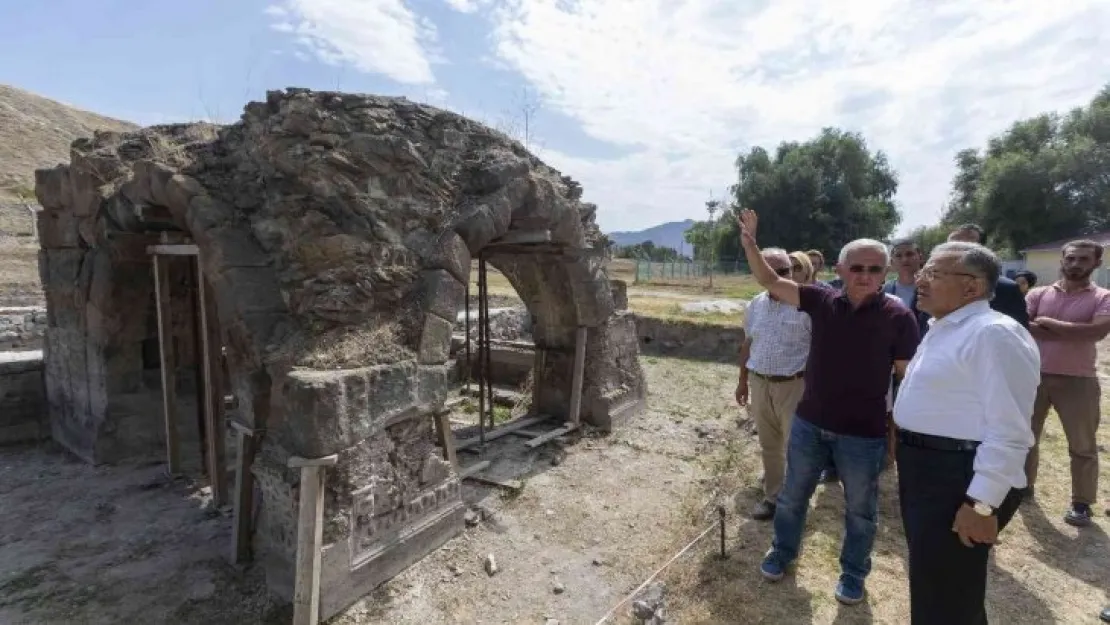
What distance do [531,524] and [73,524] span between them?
3.50m

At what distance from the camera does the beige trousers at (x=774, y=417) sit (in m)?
4.12

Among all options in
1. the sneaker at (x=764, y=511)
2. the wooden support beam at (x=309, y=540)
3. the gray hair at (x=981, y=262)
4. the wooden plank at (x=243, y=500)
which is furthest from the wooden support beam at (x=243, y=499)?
the gray hair at (x=981, y=262)

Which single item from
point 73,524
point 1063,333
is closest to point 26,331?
point 73,524

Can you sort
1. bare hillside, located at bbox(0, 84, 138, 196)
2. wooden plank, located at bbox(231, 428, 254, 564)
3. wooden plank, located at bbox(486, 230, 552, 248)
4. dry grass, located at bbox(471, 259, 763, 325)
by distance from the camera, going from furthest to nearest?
1. bare hillside, located at bbox(0, 84, 138, 196)
2. dry grass, located at bbox(471, 259, 763, 325)
3. wooden plank, located at bbox(486, 230, 552, 248)
4. wooden plank, located at bbox(231, 428, 254, 564)

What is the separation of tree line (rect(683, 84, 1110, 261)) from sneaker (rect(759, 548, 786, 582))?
29518 millimetres

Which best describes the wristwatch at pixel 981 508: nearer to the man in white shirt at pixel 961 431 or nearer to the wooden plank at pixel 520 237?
the man in white shirt at pixel 961 431

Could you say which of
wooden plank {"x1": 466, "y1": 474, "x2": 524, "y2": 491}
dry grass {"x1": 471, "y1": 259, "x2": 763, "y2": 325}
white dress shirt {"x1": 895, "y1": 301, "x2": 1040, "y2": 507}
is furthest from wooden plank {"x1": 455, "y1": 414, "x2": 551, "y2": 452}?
white dress shirt {"x1": 895, "y1": 301, "x2": 1040, "y2": 507}

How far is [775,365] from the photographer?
409 cm

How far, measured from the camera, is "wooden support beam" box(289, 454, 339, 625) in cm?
324

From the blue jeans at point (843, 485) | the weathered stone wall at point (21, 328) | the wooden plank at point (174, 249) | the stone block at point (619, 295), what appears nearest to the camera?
the blue jeans at point (843, 485)

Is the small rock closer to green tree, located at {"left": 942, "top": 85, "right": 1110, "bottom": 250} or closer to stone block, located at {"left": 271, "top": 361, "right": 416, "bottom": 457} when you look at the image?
stone block, located at {"left": 271, "top": 361, "right": 416, "bottom": 457}

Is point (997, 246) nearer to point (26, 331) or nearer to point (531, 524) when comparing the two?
point (531, 524)

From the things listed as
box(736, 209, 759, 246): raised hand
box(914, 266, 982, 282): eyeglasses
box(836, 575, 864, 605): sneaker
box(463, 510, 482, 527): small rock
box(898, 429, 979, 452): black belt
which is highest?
box(736, 209, 759, 246): raised hand

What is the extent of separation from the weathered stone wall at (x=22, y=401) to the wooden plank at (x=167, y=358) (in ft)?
7.04
